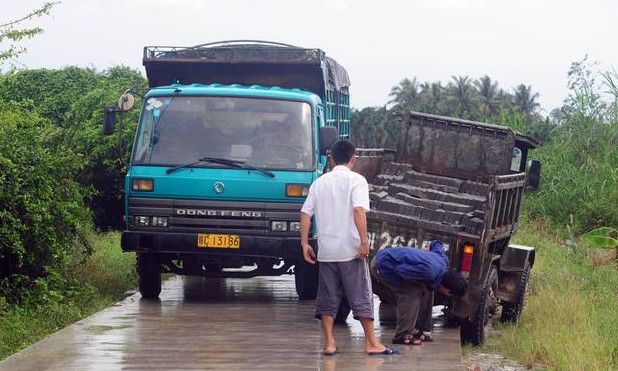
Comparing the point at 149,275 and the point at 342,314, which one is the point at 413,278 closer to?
the point at 342,314

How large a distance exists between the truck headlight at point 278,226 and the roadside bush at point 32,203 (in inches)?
91.3

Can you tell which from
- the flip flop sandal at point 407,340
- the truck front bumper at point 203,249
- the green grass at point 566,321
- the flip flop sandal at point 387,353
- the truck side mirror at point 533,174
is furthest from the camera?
the truck side mirror at point 533,174

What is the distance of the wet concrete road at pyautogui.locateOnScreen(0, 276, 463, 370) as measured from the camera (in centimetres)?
976

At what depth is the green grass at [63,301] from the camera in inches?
471

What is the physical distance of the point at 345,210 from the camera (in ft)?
33.4

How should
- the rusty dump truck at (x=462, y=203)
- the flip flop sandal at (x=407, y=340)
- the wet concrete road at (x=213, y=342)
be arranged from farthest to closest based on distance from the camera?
the rusty dump truck at (x=462, y=203), the flip flop sandal at (x=407, y=340), the wet concrete road at (x=213, y=342)

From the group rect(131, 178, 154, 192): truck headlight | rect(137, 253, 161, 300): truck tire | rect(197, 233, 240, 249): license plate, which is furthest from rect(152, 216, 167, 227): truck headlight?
rect(137, 253, 161, 300): truck tire

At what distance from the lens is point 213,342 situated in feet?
35.9

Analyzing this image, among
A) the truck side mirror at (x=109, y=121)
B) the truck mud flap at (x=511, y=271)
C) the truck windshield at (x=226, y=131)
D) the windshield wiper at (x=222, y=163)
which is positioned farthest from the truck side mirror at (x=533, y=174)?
the truck side mirror at (x=109, y=121)

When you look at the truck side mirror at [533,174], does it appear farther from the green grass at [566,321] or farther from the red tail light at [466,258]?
the red tail light at [466,258]

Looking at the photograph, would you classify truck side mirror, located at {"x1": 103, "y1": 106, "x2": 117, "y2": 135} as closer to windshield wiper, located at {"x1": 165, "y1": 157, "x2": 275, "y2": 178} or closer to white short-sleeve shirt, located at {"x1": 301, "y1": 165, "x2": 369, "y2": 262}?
windshield wiper, located at {"x1": 165, "y1": 157, "x2": 275, "y2": 178}

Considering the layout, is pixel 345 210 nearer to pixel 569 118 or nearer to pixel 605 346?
pixel 605 346

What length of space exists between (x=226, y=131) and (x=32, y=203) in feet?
7.59

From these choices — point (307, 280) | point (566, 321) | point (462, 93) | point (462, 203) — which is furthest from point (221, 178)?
point (462, 93)
